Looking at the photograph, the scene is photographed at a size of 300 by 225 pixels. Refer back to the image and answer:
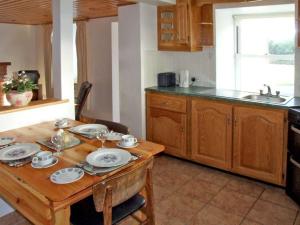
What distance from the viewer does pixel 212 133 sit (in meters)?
3.51

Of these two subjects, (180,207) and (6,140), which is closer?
(6,140)

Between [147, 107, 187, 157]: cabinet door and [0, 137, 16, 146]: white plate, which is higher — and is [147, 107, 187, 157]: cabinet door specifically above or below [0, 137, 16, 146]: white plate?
below

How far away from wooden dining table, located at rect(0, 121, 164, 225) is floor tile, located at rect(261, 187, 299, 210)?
4.70 ft

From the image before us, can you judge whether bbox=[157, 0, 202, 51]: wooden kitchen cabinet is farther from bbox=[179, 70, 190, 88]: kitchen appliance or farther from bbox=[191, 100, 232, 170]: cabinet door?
bbox=[191, 100, 232, 170]: cabinet door

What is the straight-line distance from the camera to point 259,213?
2.69 meters

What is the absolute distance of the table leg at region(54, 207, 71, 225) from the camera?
1.58 metres

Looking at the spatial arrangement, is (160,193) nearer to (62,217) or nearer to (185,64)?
(62,217)

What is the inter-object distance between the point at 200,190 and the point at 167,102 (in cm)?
119

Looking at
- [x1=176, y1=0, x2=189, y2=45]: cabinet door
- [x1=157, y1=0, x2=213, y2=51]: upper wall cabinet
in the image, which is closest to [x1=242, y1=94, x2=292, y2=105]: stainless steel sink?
[x1=157, y1=0, x2=213, y2=51]: upper wall cabinet

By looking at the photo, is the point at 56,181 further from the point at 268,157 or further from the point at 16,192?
the point at 268,157

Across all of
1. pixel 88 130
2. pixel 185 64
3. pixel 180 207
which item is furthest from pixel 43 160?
pixel 185 64

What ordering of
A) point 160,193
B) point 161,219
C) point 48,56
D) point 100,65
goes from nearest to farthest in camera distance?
1. point 161,219
2. point 160,193
3. point 100,65
4. point 48,56

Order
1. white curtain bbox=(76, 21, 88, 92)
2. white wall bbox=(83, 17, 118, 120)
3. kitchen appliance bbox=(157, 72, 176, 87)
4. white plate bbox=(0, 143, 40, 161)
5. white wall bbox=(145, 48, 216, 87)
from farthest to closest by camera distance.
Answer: white curtain bbox=(76, 21, 88, 92), white wall bbox=(83, 17, 118, 120), kitchen appliance bbox=(157, 72, 176, 87), white wall bbox=(145, 48, 216, 87), white plate bbox=(0, 143, 40, 161)

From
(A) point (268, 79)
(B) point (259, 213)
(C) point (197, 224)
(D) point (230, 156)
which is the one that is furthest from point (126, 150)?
(A) point (268, 79)
